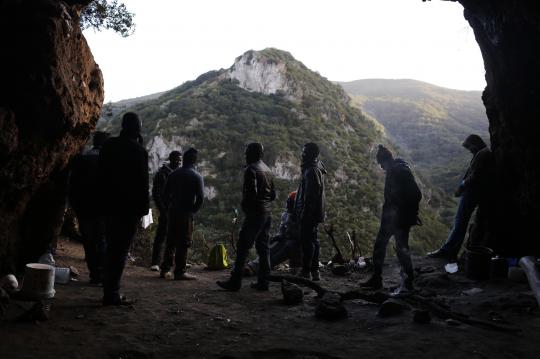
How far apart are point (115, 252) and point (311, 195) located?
331 cm

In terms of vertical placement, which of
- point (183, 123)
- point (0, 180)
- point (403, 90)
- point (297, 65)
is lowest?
point (0, 180)

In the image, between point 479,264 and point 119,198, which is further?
point 479,264

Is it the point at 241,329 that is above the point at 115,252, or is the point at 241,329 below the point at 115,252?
below

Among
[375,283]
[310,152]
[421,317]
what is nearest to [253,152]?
[310,152]

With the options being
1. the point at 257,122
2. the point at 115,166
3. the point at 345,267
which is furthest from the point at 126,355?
the point at 257,122

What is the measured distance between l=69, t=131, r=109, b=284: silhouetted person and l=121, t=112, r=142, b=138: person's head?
1.22 m

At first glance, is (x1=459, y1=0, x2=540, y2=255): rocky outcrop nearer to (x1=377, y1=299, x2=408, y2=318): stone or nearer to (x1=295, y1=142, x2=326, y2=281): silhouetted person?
(x1=295, y1=142, x2=326, y2=281): silhouetted person

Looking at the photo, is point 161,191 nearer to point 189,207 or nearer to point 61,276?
point 189,207

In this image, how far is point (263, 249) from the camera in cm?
616

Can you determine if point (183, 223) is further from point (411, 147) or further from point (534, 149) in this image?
point (411, 147)

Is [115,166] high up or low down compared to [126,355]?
up

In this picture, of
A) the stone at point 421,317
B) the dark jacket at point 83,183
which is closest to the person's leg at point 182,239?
the dark jacket at point 83,183

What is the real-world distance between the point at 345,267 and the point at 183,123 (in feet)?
174

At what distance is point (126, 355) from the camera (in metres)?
3.26
